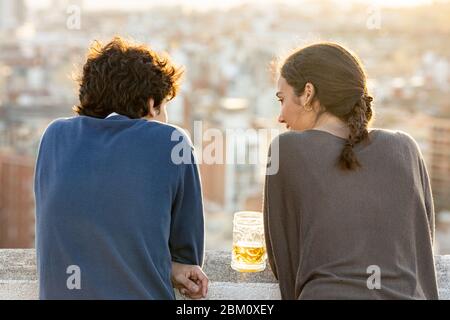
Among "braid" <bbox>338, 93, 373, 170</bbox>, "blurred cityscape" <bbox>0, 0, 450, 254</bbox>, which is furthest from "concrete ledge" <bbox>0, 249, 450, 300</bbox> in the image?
"blurred cityscape" <bbox>0, 0, 450, 254</bbox>

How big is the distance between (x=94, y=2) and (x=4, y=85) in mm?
8693

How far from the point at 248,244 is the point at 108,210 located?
294mm

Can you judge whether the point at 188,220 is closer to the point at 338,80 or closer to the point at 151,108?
the point at 151,108

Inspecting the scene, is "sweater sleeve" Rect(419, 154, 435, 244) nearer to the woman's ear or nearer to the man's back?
the woman's ear

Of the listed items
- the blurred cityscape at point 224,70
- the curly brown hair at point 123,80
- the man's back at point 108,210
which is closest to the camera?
the man's back at point 108,210

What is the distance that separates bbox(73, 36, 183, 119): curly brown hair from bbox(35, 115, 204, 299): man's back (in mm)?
59

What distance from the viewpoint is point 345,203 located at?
37.6 inches

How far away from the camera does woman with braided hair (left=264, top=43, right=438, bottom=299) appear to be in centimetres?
94

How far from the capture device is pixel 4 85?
33.5 metres

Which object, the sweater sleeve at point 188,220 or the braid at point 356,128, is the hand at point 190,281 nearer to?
the sweater sleeve at point 188,220

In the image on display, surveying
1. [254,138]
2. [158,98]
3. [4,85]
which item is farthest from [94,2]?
[158,98]

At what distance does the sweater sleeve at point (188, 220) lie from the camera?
0.99 m

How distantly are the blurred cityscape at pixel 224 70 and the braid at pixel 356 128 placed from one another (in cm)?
2384

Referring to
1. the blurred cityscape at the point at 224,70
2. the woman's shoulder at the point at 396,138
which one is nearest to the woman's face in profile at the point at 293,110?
the woman's shoulder at the point at 396,138
